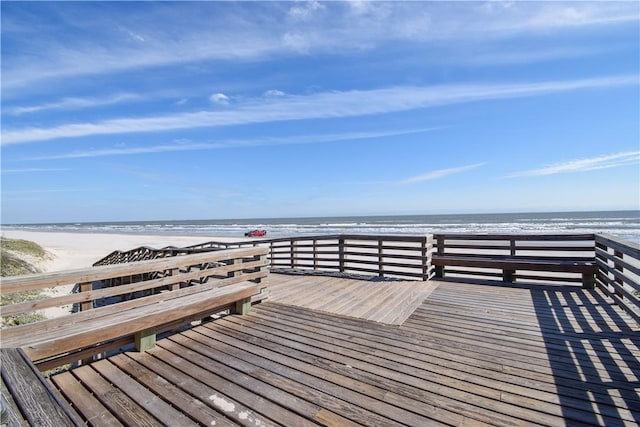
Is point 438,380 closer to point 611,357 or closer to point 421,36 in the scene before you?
point 611,357

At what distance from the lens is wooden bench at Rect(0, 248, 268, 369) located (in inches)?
107

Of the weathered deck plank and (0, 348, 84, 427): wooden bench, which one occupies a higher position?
(0, 348, 84, 427): wooden bench

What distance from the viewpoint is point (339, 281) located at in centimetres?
714

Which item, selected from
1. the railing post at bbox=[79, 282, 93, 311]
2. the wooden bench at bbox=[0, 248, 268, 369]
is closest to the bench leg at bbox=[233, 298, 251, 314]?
the wooden bench at bbox=[0, 248, 268, 369]

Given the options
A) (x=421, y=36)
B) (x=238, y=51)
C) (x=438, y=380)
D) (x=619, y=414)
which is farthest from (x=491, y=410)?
(x=238, y=51)

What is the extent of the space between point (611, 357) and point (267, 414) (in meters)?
3.38

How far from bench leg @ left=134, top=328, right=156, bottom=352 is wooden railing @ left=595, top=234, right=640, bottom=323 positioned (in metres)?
5.48

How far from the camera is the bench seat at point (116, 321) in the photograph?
2.69 metres

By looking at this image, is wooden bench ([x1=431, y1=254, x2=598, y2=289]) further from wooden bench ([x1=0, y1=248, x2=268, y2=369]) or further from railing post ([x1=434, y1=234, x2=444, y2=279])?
wooden bench ([x1=0, y1=248, x2=268, y2=369])

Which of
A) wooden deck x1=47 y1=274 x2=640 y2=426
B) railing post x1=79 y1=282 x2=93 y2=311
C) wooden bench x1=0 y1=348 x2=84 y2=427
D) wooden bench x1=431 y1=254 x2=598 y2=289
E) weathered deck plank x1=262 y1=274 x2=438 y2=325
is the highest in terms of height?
railing post x1=79 y1=282 x2=93 y2=311

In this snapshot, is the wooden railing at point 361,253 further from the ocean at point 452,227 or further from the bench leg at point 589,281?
the ocean at point 452,227

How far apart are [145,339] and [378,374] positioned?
101 inches

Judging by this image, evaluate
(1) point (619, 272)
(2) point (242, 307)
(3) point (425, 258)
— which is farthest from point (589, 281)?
(2) point (242, 307)

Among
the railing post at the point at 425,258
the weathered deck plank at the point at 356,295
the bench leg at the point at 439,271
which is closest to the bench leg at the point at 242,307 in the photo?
the weathered deck plank at the point at 356,295
